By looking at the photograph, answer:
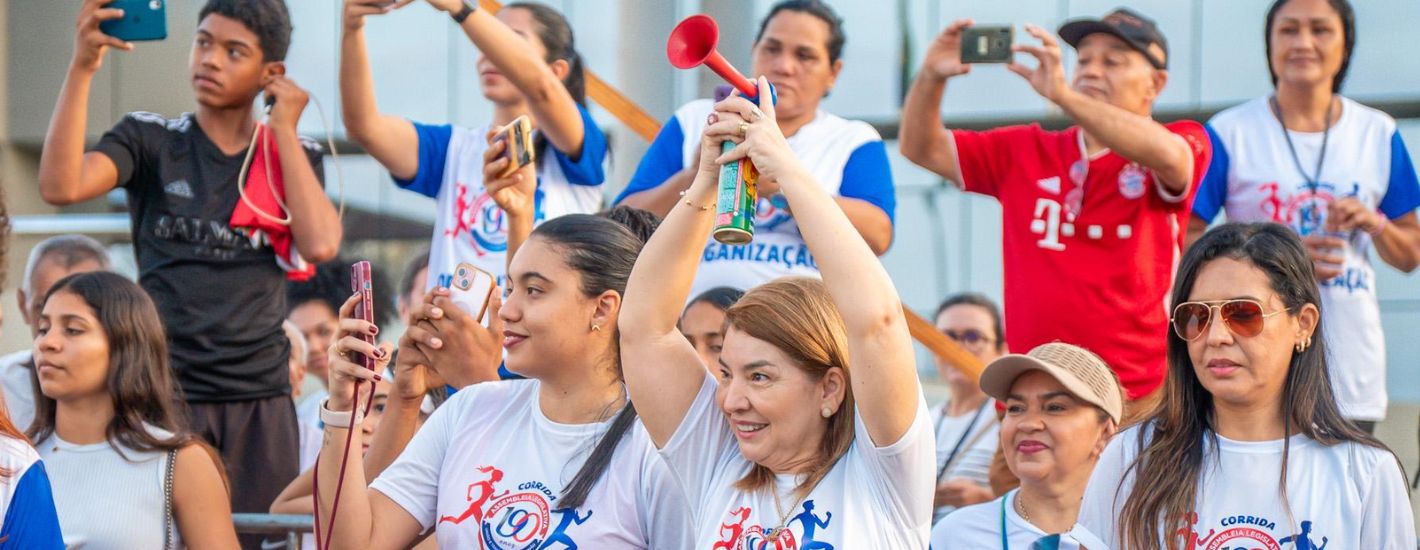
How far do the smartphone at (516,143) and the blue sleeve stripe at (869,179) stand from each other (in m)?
1.06

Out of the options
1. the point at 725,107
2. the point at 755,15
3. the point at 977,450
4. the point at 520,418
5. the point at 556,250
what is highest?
the point at 755,15

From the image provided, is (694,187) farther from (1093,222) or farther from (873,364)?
(1093,222)

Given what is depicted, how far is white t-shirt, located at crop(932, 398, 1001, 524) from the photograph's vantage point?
658cm

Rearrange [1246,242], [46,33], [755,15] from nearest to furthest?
[1246,242], [755,15], [46,33]

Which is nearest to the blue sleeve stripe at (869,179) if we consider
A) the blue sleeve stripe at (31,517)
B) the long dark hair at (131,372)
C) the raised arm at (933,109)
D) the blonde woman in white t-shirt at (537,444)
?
the raised arm at (933,109)

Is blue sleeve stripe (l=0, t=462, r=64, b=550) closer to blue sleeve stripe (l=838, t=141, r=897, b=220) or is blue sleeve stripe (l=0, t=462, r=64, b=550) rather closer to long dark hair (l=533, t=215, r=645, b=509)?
long dark hair (l=533, t=215, r=645, b=509)

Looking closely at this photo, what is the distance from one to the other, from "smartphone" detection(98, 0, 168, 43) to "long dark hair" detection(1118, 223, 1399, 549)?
3.26m

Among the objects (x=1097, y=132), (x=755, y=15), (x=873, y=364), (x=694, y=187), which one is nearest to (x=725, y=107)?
(x=694, y=187)

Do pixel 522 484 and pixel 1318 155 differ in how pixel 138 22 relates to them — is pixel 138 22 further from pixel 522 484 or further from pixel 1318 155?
pixel 1318 155

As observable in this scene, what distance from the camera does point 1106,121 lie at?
4.90 metres

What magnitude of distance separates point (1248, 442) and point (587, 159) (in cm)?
242

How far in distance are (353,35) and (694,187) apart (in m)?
2.15

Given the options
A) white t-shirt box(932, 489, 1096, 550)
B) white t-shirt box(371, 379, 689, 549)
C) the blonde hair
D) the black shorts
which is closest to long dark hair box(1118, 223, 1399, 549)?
white t-shirt box(932, 489, 1096, 550)

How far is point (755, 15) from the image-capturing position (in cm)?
846
